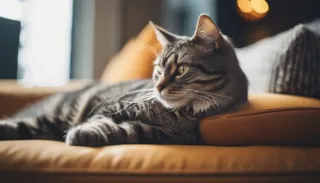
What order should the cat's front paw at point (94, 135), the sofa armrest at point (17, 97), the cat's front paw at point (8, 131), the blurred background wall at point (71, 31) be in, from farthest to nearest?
1. the blurred background wall at point (71, 31)
2. the sofa armrest at point (17, 97)
3. the cat's front paw at point (8, 131)
4. the cat's front paw at point (94, 135)

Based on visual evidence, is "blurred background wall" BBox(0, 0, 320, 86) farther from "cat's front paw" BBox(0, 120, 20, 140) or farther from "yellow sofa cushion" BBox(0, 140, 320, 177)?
"yellow sofa cushion" BBox(0, 140, 320, 177)

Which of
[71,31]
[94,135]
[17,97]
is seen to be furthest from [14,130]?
[71,31]

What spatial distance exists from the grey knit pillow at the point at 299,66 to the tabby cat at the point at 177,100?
142 millimetres

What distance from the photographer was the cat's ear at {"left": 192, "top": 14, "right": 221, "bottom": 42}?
1.17 metres

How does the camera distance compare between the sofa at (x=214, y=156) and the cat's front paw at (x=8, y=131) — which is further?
the cat's front paw at (x=8, y=131)

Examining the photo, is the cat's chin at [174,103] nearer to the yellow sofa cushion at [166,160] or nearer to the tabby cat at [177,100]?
the tabby cat at [177,100]

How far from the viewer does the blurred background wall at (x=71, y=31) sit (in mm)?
2611

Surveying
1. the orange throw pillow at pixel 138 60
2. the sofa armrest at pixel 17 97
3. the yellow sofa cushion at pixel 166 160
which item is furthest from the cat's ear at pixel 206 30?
the sofa armrest at pixel 17 97

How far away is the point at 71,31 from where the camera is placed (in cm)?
289

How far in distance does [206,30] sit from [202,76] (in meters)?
0.14

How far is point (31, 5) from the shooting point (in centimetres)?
274

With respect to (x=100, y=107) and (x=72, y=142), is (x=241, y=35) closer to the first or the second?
(x=100, y=107)

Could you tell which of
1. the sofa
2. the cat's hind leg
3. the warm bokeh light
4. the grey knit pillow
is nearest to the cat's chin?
the sofa

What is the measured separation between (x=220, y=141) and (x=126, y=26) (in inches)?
76.1
